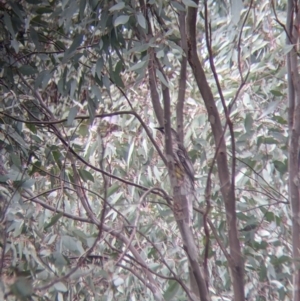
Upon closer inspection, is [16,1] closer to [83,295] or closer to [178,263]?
[83,295]

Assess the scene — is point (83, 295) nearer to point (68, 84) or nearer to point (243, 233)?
point (243, 233)

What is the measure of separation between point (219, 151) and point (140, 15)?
43cm

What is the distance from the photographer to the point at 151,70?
166cm

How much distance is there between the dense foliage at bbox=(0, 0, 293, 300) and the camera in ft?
5.40

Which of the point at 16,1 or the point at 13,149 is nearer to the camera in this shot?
the point at 16,1

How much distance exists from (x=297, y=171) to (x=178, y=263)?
3.98ft

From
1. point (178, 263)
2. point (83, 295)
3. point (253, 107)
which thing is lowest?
point (83, 295)

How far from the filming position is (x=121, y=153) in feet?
10.1

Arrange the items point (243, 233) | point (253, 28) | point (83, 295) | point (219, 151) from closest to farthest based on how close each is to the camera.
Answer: point (219, 151) < point (243, 233) < point (83, 295) < point (253, 28)

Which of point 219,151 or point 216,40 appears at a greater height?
point 216,40

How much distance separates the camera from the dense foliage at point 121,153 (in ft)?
5.40

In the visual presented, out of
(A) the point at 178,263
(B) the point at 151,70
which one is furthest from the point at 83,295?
(B) the point at 151,70

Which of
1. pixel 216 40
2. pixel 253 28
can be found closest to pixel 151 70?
pixel 253 28

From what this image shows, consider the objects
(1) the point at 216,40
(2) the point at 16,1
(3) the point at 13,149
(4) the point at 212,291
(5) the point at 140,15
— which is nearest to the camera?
(5) the point at 140,15
